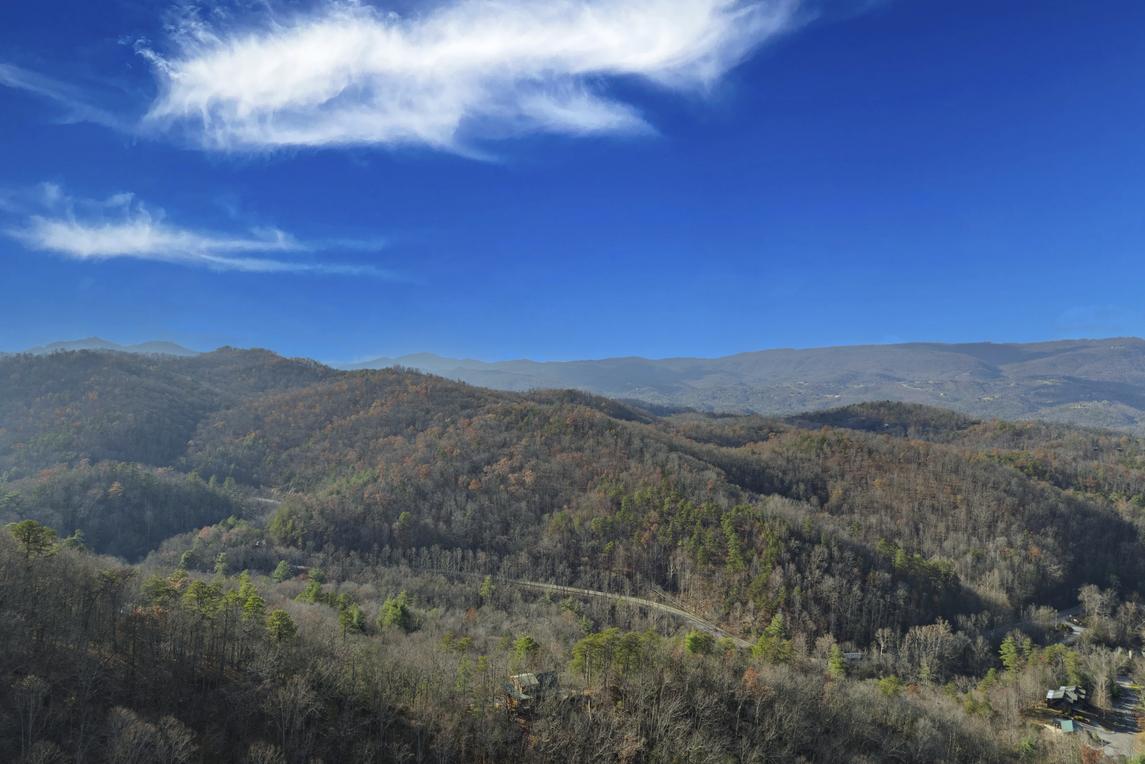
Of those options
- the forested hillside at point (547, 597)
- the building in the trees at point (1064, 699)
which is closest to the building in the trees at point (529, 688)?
the forested hillside at point (547, 597)

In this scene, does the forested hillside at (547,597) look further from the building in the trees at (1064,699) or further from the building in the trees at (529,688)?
the building in the trees at (1064,699)

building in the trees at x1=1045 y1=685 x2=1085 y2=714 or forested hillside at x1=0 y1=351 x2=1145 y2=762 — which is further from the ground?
forested hillside at x1=0 y1=351 x2=1145 y2=762

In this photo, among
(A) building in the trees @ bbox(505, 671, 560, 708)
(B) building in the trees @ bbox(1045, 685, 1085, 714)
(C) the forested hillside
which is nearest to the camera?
(C) the forested hillside

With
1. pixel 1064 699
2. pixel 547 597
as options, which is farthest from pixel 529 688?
pixel 1064 699

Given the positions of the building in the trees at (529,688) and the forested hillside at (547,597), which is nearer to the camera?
the forested hillside at (547,597)

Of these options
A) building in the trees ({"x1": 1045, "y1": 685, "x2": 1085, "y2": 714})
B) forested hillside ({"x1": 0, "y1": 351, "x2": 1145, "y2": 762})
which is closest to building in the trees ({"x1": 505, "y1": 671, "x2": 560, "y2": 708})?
forested hillside ({"x1": 0, "y1": 351, "x2": 1145, "y2": 762})

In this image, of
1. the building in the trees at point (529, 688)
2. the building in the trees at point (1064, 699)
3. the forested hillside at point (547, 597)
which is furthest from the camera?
the building in the trees at point (1064, 699)

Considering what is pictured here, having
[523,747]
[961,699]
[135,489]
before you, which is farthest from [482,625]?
[135,489]

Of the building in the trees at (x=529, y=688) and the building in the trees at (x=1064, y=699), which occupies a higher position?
the building in the trees at (x=529, y=688)

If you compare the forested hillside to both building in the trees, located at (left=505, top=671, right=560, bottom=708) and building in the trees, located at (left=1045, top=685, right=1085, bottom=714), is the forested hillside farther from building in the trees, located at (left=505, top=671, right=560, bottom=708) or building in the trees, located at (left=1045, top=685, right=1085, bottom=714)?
building in the trees, located at (left=1045, top=685, right=1085, bottom=714)

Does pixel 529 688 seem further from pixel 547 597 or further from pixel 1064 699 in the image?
pixel 1064 699
